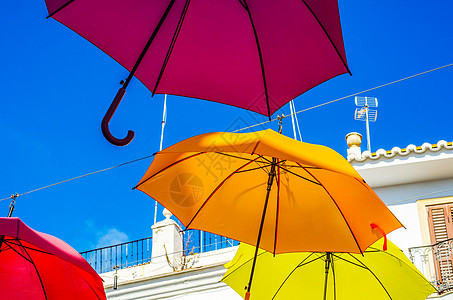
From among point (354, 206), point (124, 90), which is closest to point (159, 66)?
point (124, 90)

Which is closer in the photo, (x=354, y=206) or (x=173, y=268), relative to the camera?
(x=354, y=206)

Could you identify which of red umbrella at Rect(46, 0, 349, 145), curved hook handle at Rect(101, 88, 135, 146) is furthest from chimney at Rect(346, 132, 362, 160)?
curved hook handle at Rect(101, 88, 135, 146)


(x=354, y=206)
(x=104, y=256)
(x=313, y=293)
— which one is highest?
(x=104, y=256)

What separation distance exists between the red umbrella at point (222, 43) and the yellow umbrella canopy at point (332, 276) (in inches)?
107

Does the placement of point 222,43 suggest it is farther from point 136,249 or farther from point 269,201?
point 136,249

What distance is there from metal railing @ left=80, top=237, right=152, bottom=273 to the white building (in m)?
0.05

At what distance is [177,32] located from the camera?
348 cm

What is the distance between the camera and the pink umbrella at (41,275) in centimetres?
540

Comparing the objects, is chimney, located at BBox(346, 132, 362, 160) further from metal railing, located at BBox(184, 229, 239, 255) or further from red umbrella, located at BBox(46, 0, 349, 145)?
red umbrella, located at BBox(46, 0, 349, 145)

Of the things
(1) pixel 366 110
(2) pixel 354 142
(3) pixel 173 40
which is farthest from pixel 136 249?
(3) pixel 173 40

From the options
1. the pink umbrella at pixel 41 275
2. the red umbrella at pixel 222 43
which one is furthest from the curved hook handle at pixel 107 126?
the pink umbrella at pixel 41 275

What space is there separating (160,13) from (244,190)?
189 cm

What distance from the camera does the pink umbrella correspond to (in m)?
5.40

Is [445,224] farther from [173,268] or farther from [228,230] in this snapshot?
[228,230]
